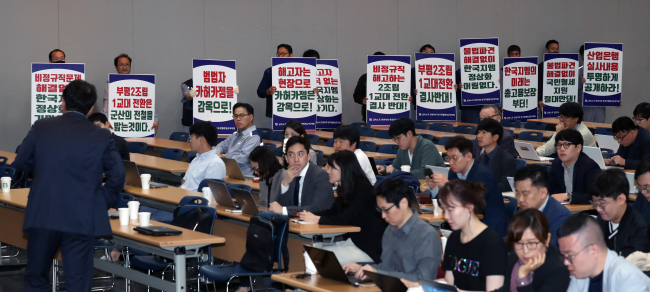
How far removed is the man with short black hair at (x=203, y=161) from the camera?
20.9 feet

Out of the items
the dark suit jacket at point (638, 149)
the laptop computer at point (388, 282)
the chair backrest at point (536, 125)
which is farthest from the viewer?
the chair backrest at point (536, 125)

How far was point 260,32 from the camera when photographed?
12.1 m

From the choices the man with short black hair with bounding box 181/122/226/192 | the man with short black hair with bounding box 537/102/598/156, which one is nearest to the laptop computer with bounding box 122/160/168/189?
the man with short black hair with bounding box 181/122/226/192

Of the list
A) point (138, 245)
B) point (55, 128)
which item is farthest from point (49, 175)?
point (138, 245)

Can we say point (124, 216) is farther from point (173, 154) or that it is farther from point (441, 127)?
point (441, 127)

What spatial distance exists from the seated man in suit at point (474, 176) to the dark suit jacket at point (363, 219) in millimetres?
491

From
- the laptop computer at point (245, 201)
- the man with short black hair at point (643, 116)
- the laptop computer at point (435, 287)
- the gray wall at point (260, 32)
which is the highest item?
the gray wall at point (260, 32)

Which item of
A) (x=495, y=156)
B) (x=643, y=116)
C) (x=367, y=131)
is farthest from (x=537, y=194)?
(x=367, y=131)

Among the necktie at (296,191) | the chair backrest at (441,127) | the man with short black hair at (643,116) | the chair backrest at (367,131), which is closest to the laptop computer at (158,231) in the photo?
the necktie at (296,191)

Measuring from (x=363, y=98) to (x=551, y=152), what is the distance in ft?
14.0

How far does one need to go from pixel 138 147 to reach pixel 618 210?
6.62 m

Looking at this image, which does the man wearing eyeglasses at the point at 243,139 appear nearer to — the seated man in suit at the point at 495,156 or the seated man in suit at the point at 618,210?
the seated man in suit at the point at 495,156

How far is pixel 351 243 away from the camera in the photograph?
4629 millimetres

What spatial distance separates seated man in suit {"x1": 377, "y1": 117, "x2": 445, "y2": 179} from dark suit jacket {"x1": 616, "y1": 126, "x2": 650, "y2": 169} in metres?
1.68
